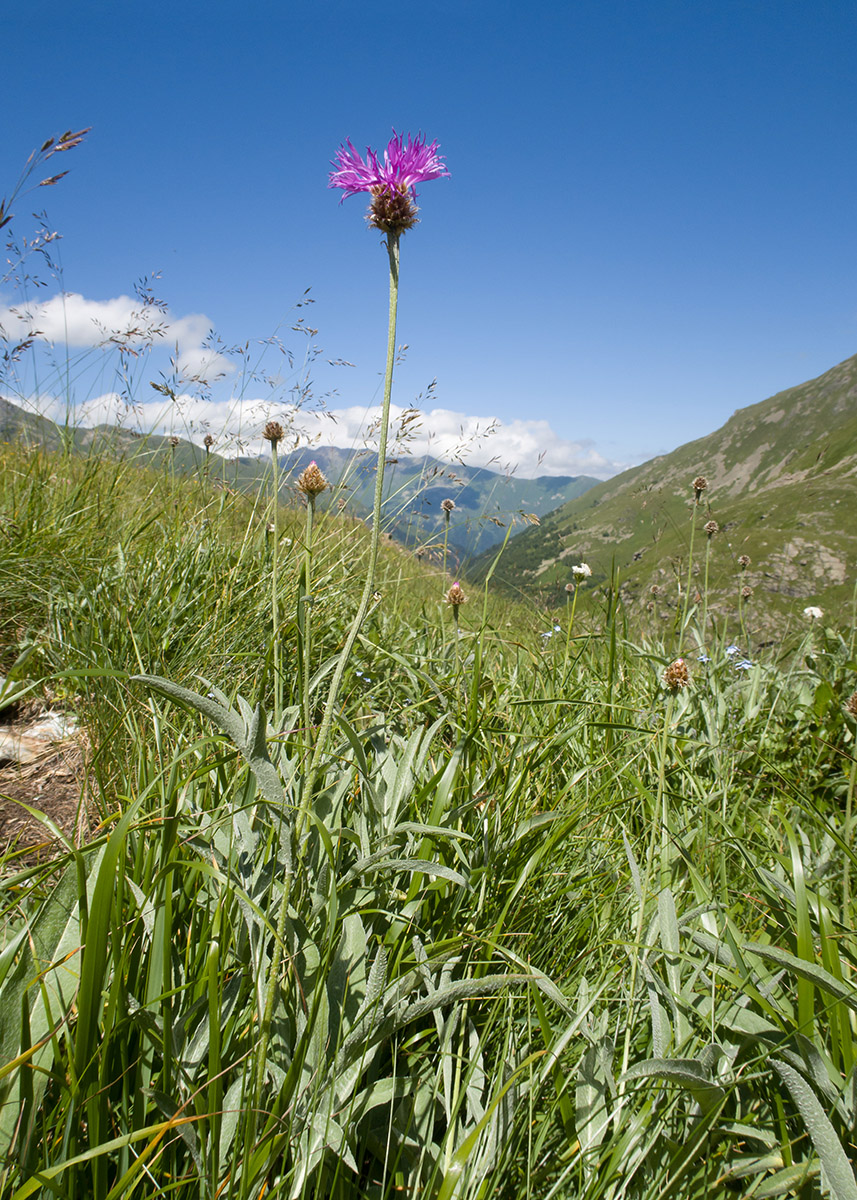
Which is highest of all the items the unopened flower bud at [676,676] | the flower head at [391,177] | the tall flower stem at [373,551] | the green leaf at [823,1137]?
the flower head at [391,177]

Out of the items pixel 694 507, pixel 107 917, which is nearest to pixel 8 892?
pixel 107 917

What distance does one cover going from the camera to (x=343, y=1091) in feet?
3.52

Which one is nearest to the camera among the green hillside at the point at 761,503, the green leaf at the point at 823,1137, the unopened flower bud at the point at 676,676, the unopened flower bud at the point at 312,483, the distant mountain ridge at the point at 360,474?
the green leaf at the point at 823,1137

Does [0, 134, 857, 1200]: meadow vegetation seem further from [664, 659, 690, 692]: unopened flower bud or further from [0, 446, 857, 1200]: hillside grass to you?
[664, 659, 690, 692]: unopened flower bud

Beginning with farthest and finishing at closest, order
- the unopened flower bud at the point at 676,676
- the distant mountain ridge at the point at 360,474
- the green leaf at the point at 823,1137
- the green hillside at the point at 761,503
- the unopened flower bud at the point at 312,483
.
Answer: the green hillside at the point at 761,503, the distant mountain ridge at the point at 360,474, the unopened flower bud at the point at 676,676, the unopened flower bud at the point at 312,483, the green leaf at the point at 823,1137

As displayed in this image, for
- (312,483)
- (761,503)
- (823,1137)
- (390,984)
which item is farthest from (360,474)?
(761,503)

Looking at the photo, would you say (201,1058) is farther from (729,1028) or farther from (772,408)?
(772,408)

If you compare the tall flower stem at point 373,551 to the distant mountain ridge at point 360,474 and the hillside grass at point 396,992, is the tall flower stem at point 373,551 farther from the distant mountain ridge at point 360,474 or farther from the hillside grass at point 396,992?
the distant mountain ridge at point 360,474

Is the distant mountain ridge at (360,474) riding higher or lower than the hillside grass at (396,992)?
higher

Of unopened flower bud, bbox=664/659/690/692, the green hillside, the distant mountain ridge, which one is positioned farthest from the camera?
the green hillside

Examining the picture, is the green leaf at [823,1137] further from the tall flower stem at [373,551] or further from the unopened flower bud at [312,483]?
the unopened flower bud at [312,483]

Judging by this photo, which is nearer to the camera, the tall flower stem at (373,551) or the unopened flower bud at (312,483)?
the tall flower stem at (373,551)

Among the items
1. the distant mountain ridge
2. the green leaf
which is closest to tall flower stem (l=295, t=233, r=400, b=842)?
the green leaf

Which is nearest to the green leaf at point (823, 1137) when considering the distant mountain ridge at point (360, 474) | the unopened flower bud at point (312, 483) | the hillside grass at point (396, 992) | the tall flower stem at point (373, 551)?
→ the hillside grass at point (396, 992)
